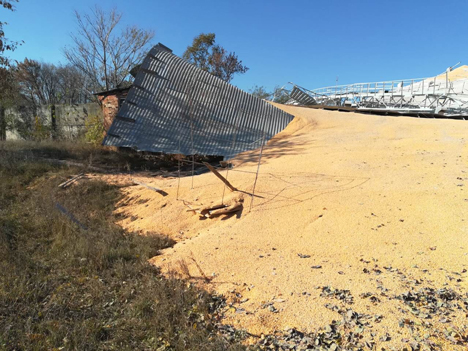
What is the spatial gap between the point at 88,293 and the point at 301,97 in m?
24.4

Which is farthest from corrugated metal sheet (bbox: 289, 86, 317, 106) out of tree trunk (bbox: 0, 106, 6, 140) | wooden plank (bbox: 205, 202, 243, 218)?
wooden plank (bbox: 205, 202, 243, 218)

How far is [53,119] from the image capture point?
1650cm

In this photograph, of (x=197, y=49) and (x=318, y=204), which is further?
(x=197, y=49)

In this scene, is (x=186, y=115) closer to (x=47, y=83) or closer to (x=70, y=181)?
(x=70, y=181)

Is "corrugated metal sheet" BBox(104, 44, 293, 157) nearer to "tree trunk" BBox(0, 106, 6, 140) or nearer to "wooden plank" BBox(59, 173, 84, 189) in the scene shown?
"wooden plank" BBox(59, 173, 84, 189)

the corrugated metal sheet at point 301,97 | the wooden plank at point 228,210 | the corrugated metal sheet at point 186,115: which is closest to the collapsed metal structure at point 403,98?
the corrugated metal sheet at point 301,97

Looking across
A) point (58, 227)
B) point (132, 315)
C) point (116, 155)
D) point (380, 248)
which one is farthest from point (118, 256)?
point (116, 155)

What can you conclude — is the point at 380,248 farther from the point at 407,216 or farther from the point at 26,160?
the point at 26,160

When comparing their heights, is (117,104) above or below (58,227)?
above

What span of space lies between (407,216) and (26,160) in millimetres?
11567

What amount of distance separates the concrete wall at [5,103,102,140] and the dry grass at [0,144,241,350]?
34.1 ft

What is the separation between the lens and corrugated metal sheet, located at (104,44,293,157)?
10867mm

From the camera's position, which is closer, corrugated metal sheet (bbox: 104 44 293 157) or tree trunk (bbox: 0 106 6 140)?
corrugated metal sheet (bbox: 104 44 293 157)

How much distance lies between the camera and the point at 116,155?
11.5 meters
